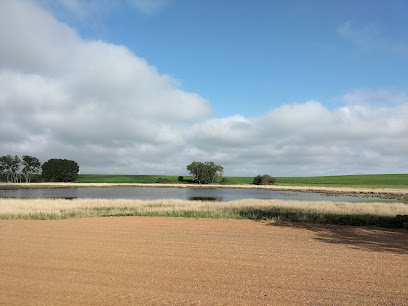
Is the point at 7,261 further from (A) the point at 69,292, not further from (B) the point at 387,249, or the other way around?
(B) the point at 387,249

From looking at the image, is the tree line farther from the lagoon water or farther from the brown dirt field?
the brown dirt field

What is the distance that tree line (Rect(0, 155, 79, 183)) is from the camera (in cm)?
10744

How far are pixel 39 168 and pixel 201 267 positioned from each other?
12615 centimetres

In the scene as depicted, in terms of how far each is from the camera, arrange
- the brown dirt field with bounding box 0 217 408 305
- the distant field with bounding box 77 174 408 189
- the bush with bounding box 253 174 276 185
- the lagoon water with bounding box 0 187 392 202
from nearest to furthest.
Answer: the brown dirt field with bounding box 0 217 408 305, the lagoon water with bounding box 0 187 392 202, the distant field with bounding box 77 174 408 189, the bush with bounding box 253 174 276 185

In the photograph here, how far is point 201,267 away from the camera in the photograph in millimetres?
8195

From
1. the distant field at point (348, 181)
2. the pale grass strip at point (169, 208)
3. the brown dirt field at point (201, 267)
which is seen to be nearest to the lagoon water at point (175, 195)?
the pale grass strip at point (169, 208)

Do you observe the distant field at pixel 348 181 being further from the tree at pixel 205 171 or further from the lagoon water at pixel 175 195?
the lagoon water at pixel 175 195

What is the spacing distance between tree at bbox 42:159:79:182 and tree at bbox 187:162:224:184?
49.6 meters

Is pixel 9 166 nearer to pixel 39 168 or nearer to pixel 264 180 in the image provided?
pixel 39 168

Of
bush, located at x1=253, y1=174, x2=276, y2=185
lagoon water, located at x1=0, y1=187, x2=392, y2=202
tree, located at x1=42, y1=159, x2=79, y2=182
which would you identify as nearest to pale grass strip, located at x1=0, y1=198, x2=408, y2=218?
lagoon water, located at x1=0, y1=187, x2=392, y2=202

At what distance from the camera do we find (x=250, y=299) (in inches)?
239

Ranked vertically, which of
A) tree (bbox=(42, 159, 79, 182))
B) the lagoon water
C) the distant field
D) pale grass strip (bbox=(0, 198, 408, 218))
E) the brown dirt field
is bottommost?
the lagoon water

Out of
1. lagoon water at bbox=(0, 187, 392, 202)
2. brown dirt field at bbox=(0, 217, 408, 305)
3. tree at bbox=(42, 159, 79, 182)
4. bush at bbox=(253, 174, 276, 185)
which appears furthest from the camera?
tree at bbox=(42, 159, 79, 182)

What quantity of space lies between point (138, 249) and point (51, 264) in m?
2.87
